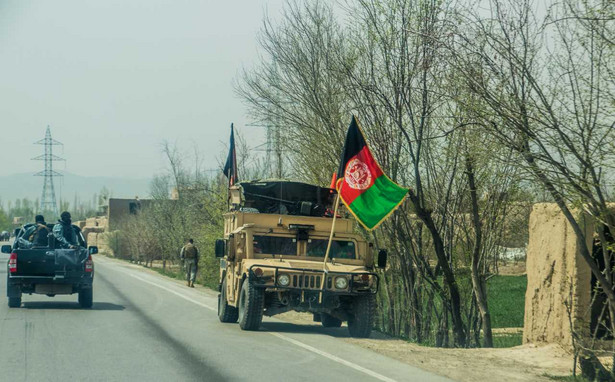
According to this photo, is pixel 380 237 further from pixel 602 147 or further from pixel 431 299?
pixel 602 147

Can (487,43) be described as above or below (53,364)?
above

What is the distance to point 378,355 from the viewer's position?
13773 mm

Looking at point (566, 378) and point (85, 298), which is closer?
point (566, 378)

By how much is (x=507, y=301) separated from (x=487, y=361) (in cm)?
2939

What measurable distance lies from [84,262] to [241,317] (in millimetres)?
5207

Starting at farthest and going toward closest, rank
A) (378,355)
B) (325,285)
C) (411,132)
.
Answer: (411,132) → (325,285) → (378,355)

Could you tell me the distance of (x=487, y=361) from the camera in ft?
44.6

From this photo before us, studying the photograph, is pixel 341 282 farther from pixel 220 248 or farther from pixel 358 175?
pixel 220 248

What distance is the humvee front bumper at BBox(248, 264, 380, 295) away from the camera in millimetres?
15953

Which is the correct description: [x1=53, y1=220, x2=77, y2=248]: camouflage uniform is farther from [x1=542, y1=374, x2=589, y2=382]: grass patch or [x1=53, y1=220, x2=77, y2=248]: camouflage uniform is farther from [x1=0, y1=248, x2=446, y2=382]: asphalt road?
[x1=542, y1=374, x2=589, y2=382]: grass patch

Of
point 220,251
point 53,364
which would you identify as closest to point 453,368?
point 53,364

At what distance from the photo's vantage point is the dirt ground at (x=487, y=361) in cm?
1208

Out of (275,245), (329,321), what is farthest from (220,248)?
(329,321)

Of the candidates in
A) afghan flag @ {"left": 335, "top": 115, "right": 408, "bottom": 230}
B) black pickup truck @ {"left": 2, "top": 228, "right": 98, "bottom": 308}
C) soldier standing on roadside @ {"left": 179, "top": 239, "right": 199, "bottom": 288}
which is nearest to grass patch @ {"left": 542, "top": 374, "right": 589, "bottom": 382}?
afghan flag @ {"left": 335, "top": 115, "right": 408, "bottom": 230}
